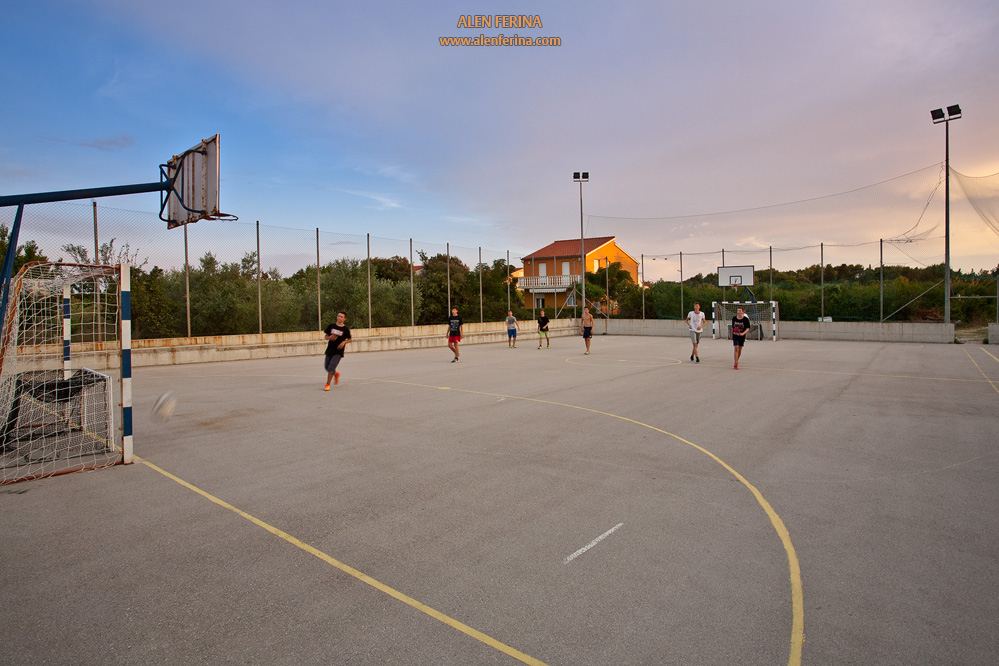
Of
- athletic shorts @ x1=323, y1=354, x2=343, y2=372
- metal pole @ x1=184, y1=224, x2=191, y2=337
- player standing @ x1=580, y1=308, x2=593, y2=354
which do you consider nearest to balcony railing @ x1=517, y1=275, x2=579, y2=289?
player standing @ x1=580, y1=308, x2=593, y2=354

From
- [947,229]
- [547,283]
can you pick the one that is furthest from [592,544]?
[547,283]

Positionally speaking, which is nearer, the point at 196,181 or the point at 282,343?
the point at 196,181

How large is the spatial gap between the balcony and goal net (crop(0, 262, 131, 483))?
36917 mm

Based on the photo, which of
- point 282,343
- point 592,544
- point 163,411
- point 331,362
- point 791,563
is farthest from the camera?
point 282,343

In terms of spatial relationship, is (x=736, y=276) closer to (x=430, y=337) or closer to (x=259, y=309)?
(x=430, y=337)

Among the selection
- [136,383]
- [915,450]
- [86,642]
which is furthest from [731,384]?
[136,383]

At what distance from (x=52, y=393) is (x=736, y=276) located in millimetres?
31694

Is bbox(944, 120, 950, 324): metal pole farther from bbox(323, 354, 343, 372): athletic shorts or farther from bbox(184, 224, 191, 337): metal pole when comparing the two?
bbox(184, 224, 191, 337): metal pole

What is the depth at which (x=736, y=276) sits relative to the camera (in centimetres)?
3192

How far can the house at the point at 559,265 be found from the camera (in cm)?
4672

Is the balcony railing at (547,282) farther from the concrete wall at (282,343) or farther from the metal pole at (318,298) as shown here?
the metal pole at (318,298)

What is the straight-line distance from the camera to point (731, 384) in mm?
13000

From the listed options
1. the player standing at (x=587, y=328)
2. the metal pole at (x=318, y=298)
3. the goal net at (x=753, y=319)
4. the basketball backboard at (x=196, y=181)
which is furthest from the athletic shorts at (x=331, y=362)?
the goal net at (x=753, y=319)

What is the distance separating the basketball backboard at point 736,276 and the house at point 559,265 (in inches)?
553
